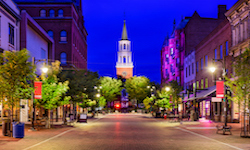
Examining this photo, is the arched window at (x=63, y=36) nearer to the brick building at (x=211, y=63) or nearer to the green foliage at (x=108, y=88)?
the brick building at (x=211, y=63)

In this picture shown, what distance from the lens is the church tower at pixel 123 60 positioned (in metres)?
151

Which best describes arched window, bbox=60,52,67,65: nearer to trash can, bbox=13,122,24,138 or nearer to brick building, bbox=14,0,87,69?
brick building, bbox=14,0,87,69

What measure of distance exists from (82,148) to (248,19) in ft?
84.1

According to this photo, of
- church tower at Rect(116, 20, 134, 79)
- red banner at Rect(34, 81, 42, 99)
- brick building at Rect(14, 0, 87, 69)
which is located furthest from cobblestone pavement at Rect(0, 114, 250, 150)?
church tower at Rect(116, 20, 134, 79)

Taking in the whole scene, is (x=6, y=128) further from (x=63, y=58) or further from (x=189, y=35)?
(x=189, y=35)

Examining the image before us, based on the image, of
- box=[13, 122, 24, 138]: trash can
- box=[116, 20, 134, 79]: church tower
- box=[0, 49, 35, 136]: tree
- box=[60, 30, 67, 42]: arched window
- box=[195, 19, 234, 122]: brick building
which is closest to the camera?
box=[13, 122, 24, 138]: trash can

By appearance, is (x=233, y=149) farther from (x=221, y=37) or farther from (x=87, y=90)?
(x=87, y=90)

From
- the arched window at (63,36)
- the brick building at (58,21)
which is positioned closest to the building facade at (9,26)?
the brick building at (58,21)

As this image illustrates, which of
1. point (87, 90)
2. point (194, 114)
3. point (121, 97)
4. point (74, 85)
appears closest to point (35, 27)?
point (74, 85)

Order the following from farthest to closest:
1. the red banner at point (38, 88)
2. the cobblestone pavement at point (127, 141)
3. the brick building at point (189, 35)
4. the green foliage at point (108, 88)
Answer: the green foliage at point (108, 88)
the brick building at point (189, 35)
the red banner at point (38, 88)
the cobblestone pavement at point (127, 141)

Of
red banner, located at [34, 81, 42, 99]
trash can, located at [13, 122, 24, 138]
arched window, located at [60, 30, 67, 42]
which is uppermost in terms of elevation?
arched window, located at [60, 30, 67, 42]

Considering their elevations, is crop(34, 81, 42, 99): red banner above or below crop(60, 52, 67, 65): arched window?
below

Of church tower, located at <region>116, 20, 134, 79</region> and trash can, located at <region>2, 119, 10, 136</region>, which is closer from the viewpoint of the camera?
trash can, located at <region>2, 119, 10, 136</region>

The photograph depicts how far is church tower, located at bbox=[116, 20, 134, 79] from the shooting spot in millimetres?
151000
